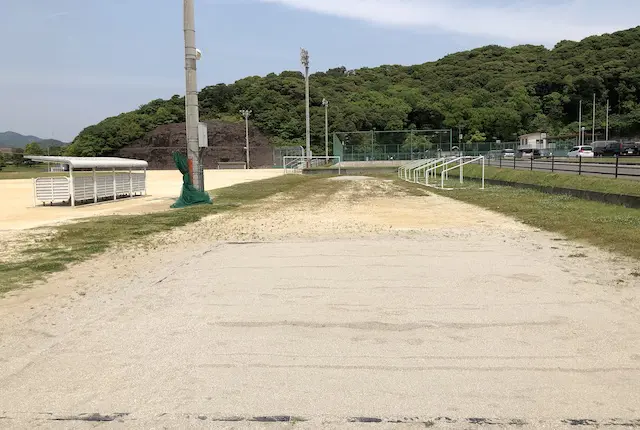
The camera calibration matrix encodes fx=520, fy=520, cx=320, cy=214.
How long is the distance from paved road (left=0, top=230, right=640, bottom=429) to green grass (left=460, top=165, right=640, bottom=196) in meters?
10.3

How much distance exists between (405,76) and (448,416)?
132324 mm

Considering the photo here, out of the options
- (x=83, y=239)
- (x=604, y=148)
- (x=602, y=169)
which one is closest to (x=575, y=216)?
(x=83, y=239)

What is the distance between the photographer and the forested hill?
3824 inches

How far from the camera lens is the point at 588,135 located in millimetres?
95625

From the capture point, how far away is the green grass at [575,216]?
9.30 metres

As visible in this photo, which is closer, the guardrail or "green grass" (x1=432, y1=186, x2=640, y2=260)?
"green grass" (x1=432, y1=186, x2=640, y2=260)

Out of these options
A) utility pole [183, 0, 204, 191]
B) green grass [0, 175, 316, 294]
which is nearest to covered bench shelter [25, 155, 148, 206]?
utility pole [183, 0, 204, 191]

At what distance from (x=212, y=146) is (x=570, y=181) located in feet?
298

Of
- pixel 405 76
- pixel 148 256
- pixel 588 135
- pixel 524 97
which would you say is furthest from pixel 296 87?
pixel 148 256

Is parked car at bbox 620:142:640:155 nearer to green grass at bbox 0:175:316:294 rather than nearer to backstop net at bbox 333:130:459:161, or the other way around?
backstop net at bbox 333:130:459:161

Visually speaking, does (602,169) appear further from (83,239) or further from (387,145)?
(387,145)

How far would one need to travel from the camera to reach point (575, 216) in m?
13.0

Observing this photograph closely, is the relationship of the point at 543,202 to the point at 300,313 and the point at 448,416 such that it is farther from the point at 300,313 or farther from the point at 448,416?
the point at 448,416

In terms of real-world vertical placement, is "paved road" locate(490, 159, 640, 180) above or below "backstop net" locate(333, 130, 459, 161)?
below
